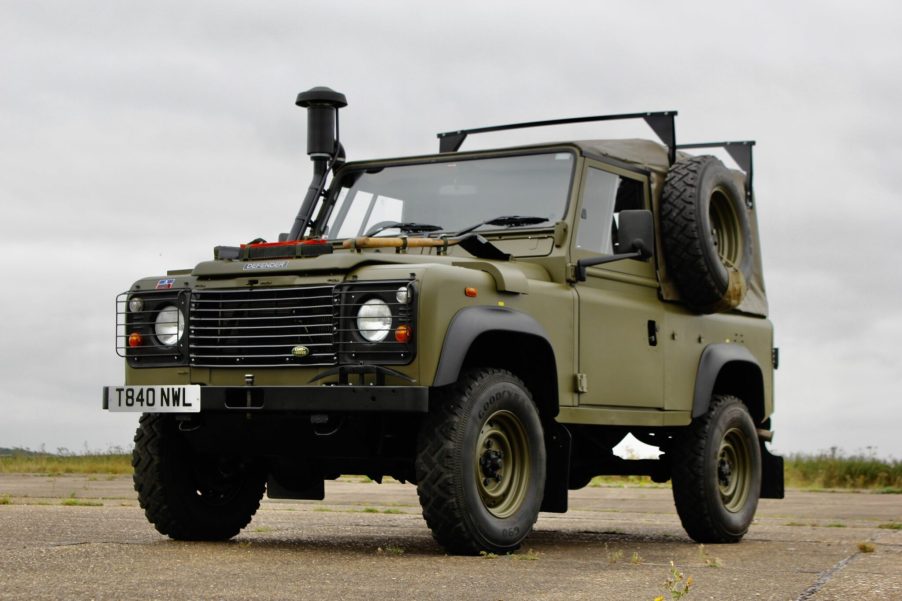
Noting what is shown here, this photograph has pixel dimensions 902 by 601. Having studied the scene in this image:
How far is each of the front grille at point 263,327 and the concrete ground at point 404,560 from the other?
1115 mm

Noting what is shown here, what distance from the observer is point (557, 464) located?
9.02m

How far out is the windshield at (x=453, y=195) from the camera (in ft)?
31.0

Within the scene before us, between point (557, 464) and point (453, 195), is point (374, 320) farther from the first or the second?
point (453, 195)

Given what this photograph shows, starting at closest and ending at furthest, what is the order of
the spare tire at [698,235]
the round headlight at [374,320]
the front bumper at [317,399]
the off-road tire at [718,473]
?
1. the front bumper at [317,399]
2. the round headlight at [374,320]
3. the spare tire at [698,235]
4. the off-road tire at [718,473]

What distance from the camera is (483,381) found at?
7.95 meters

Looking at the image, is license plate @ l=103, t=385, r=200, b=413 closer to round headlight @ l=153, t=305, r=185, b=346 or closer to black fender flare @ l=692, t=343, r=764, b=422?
round headlight @ l=153, t=305, r=185, b=346

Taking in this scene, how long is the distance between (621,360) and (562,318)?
94 centimetres

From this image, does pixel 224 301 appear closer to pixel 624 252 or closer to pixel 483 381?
pixel 483 381

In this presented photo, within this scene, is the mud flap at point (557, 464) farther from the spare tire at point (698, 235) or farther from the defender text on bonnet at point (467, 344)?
the spare tire at point (698, 235)

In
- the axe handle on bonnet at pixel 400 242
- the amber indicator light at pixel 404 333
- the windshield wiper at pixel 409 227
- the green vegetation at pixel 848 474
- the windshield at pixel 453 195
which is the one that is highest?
the windshield at pixel 453 195

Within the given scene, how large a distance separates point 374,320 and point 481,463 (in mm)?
1110

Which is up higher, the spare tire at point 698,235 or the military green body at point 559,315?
the spare tire at point 698,235

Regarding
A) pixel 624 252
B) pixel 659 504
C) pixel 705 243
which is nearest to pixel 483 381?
pixel 624 252

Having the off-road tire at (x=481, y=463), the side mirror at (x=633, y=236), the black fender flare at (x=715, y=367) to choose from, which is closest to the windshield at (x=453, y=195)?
the side mirror at (x=633, y=236)
